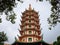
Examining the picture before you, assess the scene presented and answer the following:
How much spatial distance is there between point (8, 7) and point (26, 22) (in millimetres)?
41115

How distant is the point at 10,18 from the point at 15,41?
111ft

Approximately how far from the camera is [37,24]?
179ft

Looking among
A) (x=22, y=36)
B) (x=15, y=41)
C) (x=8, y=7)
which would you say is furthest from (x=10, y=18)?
(x=22, y=36)

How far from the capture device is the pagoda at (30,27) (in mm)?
50375

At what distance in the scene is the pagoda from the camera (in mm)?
50375

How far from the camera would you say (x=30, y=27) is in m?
53.7

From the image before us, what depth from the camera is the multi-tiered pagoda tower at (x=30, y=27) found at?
165ft

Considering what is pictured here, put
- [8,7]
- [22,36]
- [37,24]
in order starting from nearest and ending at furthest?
[8,7], [22,36], [37,24]

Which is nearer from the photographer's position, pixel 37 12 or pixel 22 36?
pixel 22 36

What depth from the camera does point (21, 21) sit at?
55.9m

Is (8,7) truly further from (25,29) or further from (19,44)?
(25,29)

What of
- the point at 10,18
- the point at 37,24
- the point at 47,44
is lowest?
the point at 47,44

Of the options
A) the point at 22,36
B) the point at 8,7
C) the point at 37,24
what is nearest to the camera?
the point at 8,7

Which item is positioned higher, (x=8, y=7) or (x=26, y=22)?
(x=8, y=7)
